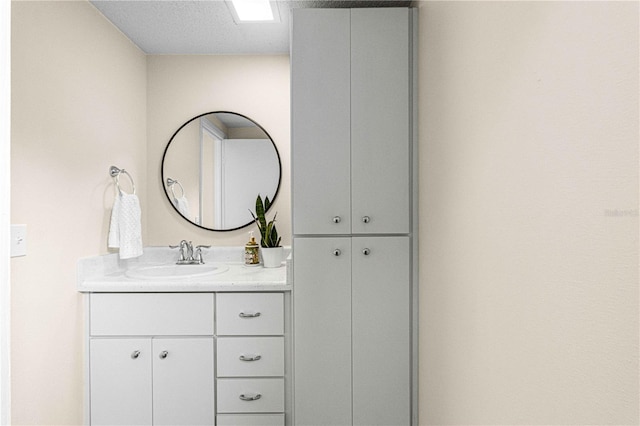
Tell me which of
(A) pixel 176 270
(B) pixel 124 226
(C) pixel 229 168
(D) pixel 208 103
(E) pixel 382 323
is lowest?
(E) pixel 382 323

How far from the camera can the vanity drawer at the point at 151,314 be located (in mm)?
2221

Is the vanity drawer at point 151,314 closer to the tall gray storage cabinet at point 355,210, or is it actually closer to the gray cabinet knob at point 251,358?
the gray cabinet knob at point 251,358

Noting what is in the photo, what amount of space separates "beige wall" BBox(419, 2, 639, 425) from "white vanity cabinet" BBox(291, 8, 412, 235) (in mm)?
432

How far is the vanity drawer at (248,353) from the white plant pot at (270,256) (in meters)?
0.58

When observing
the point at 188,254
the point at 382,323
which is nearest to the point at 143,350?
the point at 188,254

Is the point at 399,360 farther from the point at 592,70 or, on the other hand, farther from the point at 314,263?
the point at 592,70

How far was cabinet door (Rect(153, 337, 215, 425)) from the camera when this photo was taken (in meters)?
2.23

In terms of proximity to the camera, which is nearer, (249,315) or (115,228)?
(249,315)

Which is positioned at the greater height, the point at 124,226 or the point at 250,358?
the point at 124,226

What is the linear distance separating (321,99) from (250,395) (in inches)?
57.9

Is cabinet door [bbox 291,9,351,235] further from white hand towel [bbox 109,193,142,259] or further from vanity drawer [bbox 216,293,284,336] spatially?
white hand towel [bbox 109,193,142,259]

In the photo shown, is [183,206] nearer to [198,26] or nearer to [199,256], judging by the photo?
[199,256]

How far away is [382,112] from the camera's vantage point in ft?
6.78

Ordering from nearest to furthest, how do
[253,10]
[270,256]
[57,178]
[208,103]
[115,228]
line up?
[57,178] → [253,10] → [115,228] → [270,256] → [208,103]
